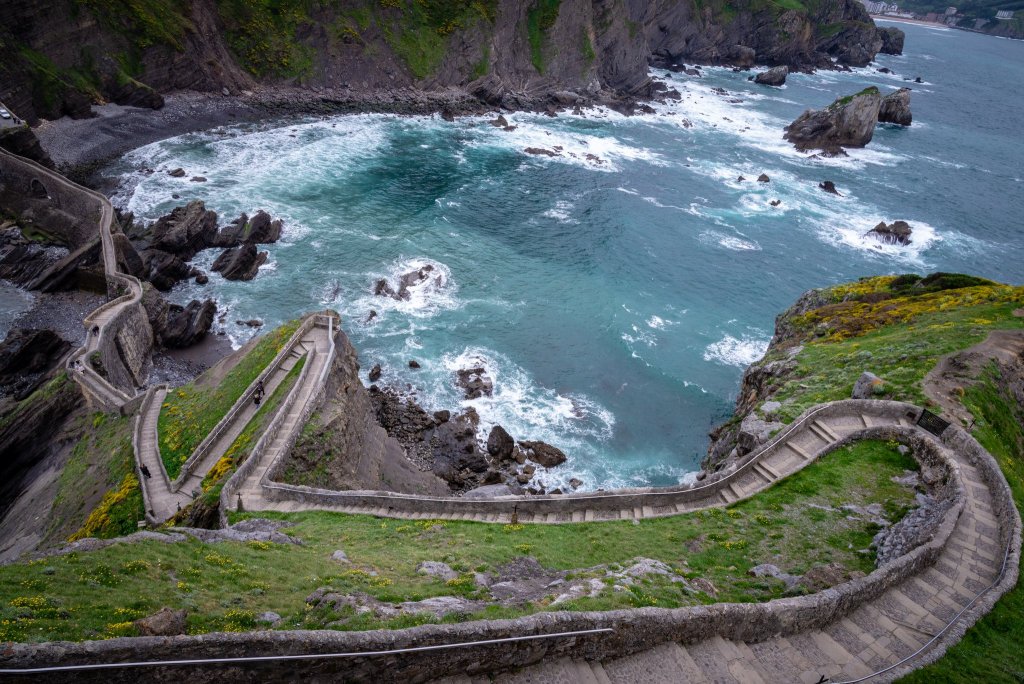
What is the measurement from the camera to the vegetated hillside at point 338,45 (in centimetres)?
6669

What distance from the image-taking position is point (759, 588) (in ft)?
58.7

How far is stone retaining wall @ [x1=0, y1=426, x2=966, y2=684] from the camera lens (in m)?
11.1

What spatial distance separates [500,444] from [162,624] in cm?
2873

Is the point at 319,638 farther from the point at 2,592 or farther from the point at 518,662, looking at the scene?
the point at 2,592

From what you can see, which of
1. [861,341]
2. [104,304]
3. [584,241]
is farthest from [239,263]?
[861,341]

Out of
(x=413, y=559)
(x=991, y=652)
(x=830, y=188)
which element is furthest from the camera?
(x=830, y=188)

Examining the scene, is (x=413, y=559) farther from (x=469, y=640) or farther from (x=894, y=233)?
(x=894, y=233)

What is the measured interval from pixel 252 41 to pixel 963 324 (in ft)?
328

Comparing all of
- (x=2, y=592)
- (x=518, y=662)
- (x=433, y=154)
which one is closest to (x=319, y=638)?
(x=518, y=662)

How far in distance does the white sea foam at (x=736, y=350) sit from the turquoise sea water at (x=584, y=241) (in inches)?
7.9

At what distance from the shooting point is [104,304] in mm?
43281

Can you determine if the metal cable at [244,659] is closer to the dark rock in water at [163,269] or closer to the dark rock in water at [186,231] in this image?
the dark rock in water at [163,269]

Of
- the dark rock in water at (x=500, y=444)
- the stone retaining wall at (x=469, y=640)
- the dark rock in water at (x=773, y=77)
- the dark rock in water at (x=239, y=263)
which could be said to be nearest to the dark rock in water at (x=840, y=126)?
the dark rock in water at (x=773, y=77)

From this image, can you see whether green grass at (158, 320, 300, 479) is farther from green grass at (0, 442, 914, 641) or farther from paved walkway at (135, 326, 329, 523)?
green grass at (0, 442, 914, 641)
